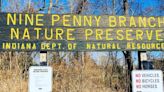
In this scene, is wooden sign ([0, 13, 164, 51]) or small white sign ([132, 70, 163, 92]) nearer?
small white sign ([132, 70, 163, 92])

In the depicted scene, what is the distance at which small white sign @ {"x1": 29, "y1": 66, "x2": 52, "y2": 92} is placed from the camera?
23.4ft

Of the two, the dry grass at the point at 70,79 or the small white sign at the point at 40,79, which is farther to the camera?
the dry grass at the point at 70,79

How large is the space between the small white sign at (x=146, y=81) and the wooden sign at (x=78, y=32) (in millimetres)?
739

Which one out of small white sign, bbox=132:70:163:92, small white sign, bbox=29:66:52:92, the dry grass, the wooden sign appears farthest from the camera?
the dry grass

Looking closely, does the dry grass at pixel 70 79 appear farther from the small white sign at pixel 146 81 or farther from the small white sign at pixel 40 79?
the small white sign at pixel 146 81

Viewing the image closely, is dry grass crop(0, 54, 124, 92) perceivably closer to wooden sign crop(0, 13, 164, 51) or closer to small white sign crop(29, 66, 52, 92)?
wooden sign crop(0, 13, 164, 51)

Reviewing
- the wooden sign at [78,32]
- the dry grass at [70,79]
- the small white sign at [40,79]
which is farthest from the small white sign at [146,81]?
the dry grass at [70,79]

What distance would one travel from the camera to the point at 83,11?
16516 mm

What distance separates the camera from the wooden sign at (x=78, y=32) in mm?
7719

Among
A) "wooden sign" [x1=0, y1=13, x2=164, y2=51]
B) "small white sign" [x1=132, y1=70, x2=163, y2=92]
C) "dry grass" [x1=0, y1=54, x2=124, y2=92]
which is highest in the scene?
"wooden sign" [x1=0, y1=13, x2=164, y2=51]

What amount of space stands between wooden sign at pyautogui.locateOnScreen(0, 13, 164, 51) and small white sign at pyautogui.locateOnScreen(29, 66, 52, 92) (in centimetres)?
66

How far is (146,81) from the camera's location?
753cm

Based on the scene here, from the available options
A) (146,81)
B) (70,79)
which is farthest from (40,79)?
(70,79)

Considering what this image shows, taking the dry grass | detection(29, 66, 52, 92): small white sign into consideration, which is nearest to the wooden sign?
detection(29, 66, 52, 92): small white sign
